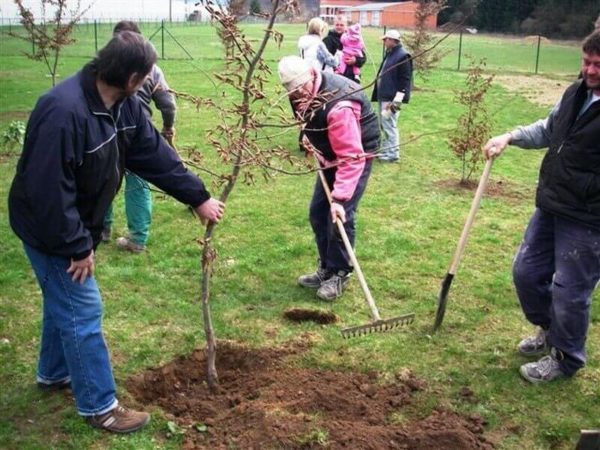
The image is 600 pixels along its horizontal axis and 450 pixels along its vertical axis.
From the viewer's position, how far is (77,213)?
9.88 feet

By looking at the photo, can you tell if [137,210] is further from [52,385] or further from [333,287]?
[52,385]

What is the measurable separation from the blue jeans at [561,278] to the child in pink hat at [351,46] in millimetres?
7423

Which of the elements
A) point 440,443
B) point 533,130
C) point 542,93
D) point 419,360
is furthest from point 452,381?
point 542,93

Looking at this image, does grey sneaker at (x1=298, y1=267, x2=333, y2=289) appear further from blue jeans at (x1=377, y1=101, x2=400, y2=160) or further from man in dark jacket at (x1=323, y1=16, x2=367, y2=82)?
man in dark jacket at (x1=323, y1=16, x2=367, y2=82)

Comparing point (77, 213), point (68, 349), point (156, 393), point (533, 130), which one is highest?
point (533, 130)

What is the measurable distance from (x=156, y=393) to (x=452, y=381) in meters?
1.78

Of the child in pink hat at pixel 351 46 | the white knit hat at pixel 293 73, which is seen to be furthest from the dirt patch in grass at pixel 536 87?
the white knit hat at pixel 293 73

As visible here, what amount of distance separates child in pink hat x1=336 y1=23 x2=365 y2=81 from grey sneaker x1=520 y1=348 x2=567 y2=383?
7.70 meters

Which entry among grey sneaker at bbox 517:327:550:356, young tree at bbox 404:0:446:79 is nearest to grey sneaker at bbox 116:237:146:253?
grey sneaker at bbox 517:327:550:356

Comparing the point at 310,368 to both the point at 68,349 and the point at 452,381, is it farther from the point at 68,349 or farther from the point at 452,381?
the point at 68,349

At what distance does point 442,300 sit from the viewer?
183 inches

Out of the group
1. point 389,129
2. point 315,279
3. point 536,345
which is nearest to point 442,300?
point 536,345

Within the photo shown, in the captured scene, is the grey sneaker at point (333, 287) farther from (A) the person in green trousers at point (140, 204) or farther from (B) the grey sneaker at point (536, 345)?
(A) the person in green trousers at point (140, 204)

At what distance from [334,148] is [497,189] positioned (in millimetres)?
4530
